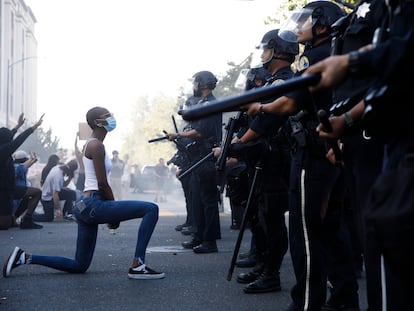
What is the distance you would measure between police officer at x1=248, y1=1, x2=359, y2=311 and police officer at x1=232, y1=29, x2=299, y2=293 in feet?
3.24

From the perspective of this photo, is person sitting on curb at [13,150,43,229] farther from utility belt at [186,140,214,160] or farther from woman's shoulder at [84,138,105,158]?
woman's shoulder at [84,138,105,158]

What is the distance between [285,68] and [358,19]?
2.26 meters

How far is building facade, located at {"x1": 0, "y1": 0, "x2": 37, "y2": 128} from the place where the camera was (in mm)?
62438

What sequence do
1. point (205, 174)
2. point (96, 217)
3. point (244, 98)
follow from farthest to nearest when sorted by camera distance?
point (205, 174), point (96, 217), point (244, 98)

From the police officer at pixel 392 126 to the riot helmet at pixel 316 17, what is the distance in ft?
5.81

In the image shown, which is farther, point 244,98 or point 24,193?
point 24,193

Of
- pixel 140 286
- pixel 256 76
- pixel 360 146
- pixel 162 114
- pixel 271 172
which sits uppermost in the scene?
pixel 162 114

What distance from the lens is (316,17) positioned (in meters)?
4.57

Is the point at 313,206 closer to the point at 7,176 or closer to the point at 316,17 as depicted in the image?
the point at 316,17

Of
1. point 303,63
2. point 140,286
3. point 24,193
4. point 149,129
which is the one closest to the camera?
point 303,63

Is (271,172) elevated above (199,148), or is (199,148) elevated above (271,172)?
(199,148)

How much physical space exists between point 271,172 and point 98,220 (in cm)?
187

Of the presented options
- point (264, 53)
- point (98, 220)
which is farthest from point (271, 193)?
point (98, 220)

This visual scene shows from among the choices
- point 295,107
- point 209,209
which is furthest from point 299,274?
point 209,209
